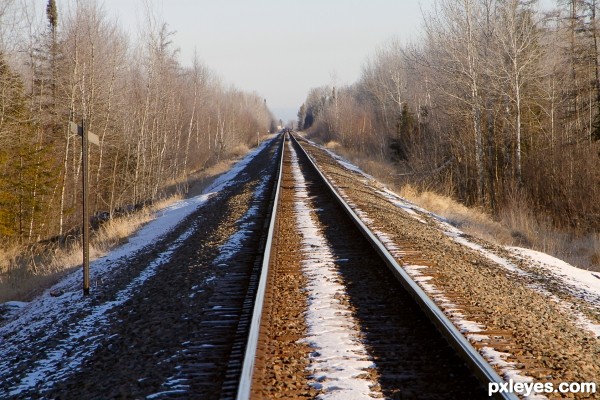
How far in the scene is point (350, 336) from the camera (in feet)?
14.5

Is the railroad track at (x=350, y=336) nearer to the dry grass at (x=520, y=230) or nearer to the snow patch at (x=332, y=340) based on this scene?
the snow patch at (x=332, y=340)

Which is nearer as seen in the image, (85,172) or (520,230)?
(85,172)

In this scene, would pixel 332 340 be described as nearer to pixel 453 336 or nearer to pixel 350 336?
pixel 350 336

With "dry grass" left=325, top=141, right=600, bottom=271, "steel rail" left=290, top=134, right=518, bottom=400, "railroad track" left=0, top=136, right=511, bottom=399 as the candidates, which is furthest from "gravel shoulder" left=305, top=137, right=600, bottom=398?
"dry grass" left=325, top=141, right=600, bottom=271

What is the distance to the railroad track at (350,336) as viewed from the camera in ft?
11.5

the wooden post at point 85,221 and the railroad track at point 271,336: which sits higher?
the wooden post at point 85,221

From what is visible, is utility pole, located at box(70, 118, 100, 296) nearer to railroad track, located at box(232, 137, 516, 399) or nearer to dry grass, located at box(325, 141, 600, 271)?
railroad track, located at box(232, 137, 516, 399)

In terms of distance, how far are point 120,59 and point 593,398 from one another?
29.8 metres

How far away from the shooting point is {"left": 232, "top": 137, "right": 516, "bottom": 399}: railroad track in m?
3.50

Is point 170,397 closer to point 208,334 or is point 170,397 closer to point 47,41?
point 208,334

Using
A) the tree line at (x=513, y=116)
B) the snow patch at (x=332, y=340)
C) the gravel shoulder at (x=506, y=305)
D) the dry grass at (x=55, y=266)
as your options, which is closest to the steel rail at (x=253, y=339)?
the snow patch at (x=332, y=340)

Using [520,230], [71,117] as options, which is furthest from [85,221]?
[71,117]

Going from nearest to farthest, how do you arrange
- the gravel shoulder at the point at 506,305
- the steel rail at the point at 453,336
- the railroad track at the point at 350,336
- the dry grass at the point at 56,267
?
the steel rail at the point at 453,336
the railroad track at the point at 350,336
the gravel shoulder at the point at 506,305
the dry grass at the point at 56,267

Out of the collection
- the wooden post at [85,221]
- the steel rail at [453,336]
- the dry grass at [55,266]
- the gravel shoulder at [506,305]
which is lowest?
the dry grass at [55,266]
